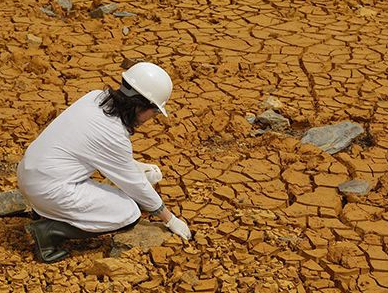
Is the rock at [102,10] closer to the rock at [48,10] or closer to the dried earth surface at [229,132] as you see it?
the dried earth surface at [229,132]

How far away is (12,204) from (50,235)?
1.72 feet

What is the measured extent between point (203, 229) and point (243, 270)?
45cm

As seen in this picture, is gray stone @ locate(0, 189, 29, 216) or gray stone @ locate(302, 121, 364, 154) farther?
gray stone @ locate(302, 121, 364, 154)

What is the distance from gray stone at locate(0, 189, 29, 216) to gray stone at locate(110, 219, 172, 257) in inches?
24.7

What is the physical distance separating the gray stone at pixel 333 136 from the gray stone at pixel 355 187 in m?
0.43

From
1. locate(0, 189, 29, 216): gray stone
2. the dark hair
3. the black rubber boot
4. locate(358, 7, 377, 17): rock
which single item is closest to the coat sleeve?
the dark hair

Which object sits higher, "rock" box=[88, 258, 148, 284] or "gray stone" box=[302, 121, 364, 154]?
"rock" box=[88, 258, 148, 284]

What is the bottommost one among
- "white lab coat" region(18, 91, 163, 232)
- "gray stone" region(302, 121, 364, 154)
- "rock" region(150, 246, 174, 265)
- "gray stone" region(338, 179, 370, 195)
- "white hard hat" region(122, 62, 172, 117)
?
"gray stone" region(302, 121, 364, 154)

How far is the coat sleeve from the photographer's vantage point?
4.62 m

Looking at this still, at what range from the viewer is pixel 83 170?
4.73 meters

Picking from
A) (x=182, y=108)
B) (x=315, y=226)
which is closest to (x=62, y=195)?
(x=315, y=226)

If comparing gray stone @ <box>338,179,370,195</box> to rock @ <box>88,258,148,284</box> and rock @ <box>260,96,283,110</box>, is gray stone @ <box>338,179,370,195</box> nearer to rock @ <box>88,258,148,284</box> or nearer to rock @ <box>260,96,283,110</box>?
rock @ <box>260,96,283,110</box>

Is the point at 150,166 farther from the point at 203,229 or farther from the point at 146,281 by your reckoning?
the point at 146,281

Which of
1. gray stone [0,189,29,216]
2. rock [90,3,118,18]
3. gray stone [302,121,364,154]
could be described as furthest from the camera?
rock [90,3,118,18]
